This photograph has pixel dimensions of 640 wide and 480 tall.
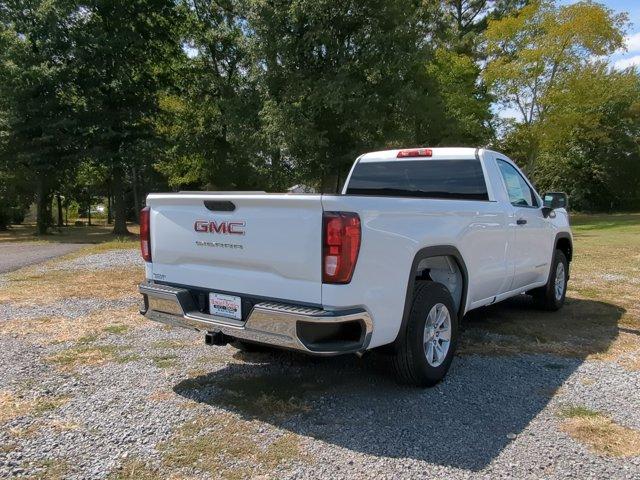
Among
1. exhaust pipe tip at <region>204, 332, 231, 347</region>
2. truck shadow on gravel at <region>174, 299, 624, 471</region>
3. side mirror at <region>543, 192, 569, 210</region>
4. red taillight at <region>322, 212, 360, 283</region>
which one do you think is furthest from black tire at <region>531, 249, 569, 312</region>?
exhaust pipe tip at <region>204, 332, 231, 347</region>

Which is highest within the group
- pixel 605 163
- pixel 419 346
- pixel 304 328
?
pixel 605 163

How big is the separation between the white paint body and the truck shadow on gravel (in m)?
0.60

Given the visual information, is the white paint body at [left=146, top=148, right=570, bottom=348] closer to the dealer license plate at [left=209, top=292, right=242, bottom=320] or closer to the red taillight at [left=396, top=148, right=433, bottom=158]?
the dealer license plate at [left=209, top=292, right=242, bottom=320]

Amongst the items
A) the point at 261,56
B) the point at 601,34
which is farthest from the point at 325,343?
the point at 601,34

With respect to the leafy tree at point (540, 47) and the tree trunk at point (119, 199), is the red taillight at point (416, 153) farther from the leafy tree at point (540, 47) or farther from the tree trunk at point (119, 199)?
the leafy tree at point (540, 47)

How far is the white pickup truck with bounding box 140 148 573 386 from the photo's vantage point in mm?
3549

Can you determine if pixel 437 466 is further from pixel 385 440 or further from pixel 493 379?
pixel 493 379

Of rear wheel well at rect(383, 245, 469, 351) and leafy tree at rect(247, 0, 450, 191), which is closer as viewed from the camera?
rear wheel well at rect(383, 245, 469, 351)

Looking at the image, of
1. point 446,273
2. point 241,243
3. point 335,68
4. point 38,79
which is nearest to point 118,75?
point 38,79

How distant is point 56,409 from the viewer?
4.04 metres

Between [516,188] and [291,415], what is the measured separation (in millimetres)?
3832

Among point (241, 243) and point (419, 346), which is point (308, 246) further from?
point (419, 346)

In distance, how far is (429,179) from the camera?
5770mm

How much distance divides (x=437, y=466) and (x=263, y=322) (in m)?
1.43
